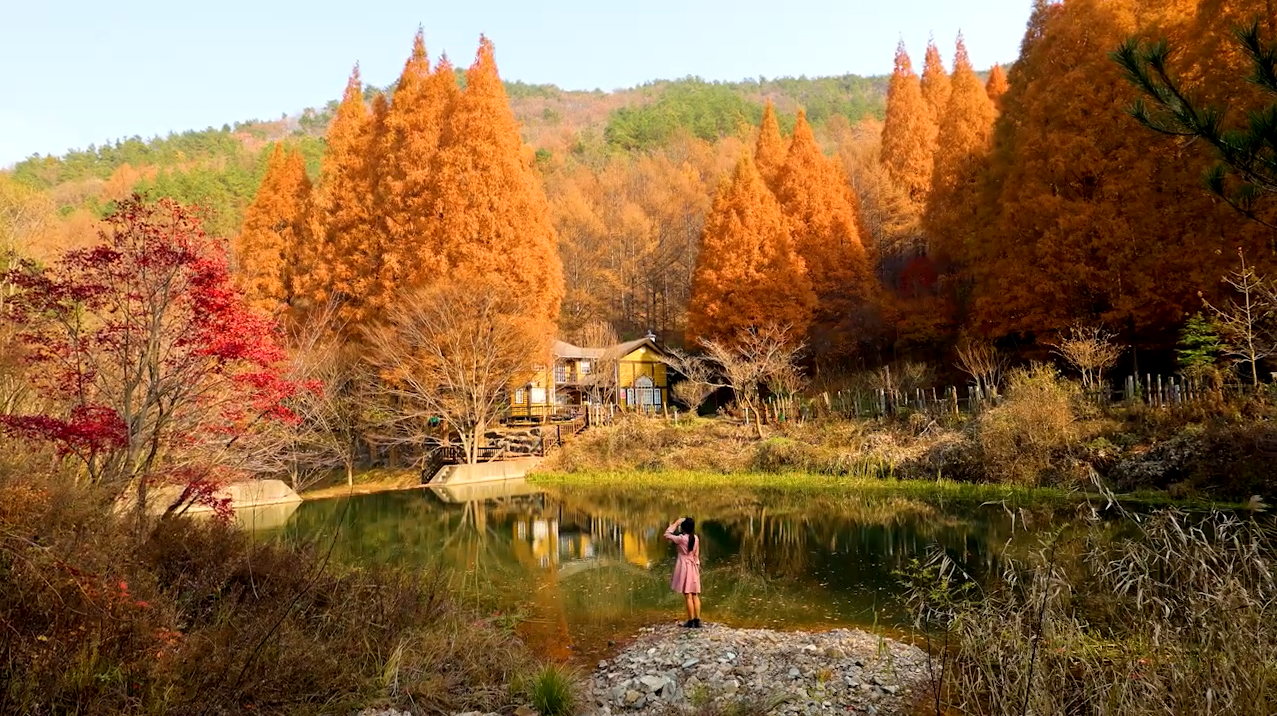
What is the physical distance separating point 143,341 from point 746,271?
2174cm

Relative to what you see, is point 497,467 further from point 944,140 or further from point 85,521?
point 944,140

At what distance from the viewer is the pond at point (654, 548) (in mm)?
8023

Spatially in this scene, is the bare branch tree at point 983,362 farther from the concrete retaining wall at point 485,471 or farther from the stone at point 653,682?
the stone at point 653,682

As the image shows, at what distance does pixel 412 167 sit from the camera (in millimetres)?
22062

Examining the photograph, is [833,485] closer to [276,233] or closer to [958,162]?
[958,162]

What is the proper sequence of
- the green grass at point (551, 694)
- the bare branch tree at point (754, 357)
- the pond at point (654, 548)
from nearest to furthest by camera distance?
the green grass at point (551, 694) < the pond at point (654, 548) < the bare branch tree at point (754, 357)

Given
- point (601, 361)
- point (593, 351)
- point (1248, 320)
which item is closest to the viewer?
point (1248, 320)

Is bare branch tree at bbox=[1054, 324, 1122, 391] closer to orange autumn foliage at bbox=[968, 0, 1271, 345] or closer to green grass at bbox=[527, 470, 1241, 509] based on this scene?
orange autumn foliage at bbox=[968, 0, 1271, 345]

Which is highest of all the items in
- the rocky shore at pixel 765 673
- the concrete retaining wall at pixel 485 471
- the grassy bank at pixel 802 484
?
the rocky shore at pixel 765 673

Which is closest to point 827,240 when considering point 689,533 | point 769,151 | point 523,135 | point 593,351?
point 769,151

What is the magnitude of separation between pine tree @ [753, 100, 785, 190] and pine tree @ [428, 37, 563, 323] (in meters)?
11.4

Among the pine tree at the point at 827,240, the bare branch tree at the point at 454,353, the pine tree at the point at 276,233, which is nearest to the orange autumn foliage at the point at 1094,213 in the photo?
the pine tree at the point at 827,240

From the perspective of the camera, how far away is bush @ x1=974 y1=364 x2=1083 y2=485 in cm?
1424

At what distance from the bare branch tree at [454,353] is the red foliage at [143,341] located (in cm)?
1269
